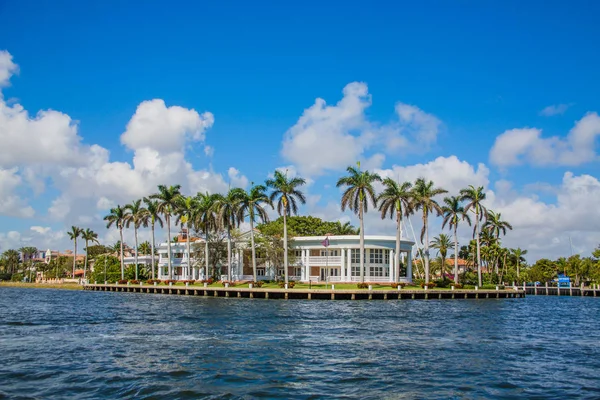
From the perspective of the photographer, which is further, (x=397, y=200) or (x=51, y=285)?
(x=51, y=285)

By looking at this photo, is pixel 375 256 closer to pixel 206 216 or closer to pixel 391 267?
pixel 391 267

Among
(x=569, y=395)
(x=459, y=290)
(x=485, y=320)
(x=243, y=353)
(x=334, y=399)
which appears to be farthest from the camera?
(x=459, y=290)

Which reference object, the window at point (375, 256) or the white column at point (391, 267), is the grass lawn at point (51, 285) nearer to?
the window at point (375, 256)

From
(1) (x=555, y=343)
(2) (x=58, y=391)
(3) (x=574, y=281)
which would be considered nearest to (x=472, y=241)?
(3) (x=574, y=281)

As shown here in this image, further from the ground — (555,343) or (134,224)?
(134,224)

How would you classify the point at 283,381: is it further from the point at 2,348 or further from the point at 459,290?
the point at 459,290

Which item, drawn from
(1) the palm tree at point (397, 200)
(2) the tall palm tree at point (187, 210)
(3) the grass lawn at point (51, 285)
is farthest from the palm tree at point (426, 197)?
(3) the grass lawn at point (51, 285)

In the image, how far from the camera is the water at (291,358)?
56.2 ft

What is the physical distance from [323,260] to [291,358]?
2557 inches

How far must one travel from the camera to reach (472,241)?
377 ft

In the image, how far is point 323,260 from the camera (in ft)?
285

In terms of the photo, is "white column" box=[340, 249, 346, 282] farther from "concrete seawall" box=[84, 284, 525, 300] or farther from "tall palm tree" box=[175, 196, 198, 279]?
"tall palm tree" box=[175, 196, 198, 279]

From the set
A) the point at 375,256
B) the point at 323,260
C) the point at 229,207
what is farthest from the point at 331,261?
the point at 229,207

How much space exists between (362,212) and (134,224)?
50.8m
